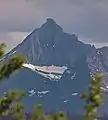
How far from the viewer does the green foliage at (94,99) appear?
52.7 ft

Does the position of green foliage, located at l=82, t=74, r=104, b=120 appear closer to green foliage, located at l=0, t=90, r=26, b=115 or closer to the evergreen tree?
the evergreen tree

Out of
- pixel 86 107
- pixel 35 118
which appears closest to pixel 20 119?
pixel 35 118

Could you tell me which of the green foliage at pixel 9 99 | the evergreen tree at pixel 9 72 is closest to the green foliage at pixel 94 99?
the evergreen tree at pixel 9 72

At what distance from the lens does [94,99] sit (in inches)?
632

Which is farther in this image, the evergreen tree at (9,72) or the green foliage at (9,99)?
the green foliage at (9,99)

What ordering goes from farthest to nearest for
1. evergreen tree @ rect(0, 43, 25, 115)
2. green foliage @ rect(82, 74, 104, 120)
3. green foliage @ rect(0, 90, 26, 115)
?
green foliage @ rect(0, 90, 26, 115) → evergreen tree @ rect(0, 43, 25, 115) → green foliage @ rect(82, 74, 104, 120)

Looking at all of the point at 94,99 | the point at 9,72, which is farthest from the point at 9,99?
the point at 94,99

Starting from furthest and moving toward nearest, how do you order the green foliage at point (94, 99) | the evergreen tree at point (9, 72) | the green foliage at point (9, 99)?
1. the green foliage at point (9, 99)
2. the evergreen tree at point (9, 72)
3. the green foliage at point (94, 99)

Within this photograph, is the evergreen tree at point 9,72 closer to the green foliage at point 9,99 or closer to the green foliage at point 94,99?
the green foliage at point 9,99

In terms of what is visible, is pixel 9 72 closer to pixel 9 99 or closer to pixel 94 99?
pixel 9 99

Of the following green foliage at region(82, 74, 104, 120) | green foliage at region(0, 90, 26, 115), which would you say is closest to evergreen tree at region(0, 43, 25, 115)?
green foliage at region(0, 90, 26, 115)

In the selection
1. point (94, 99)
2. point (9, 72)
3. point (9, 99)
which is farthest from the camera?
point (9, 99)

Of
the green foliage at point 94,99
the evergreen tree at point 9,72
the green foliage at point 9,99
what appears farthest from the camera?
the green foliage at point 9,99

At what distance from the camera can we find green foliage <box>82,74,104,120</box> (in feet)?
52.7
